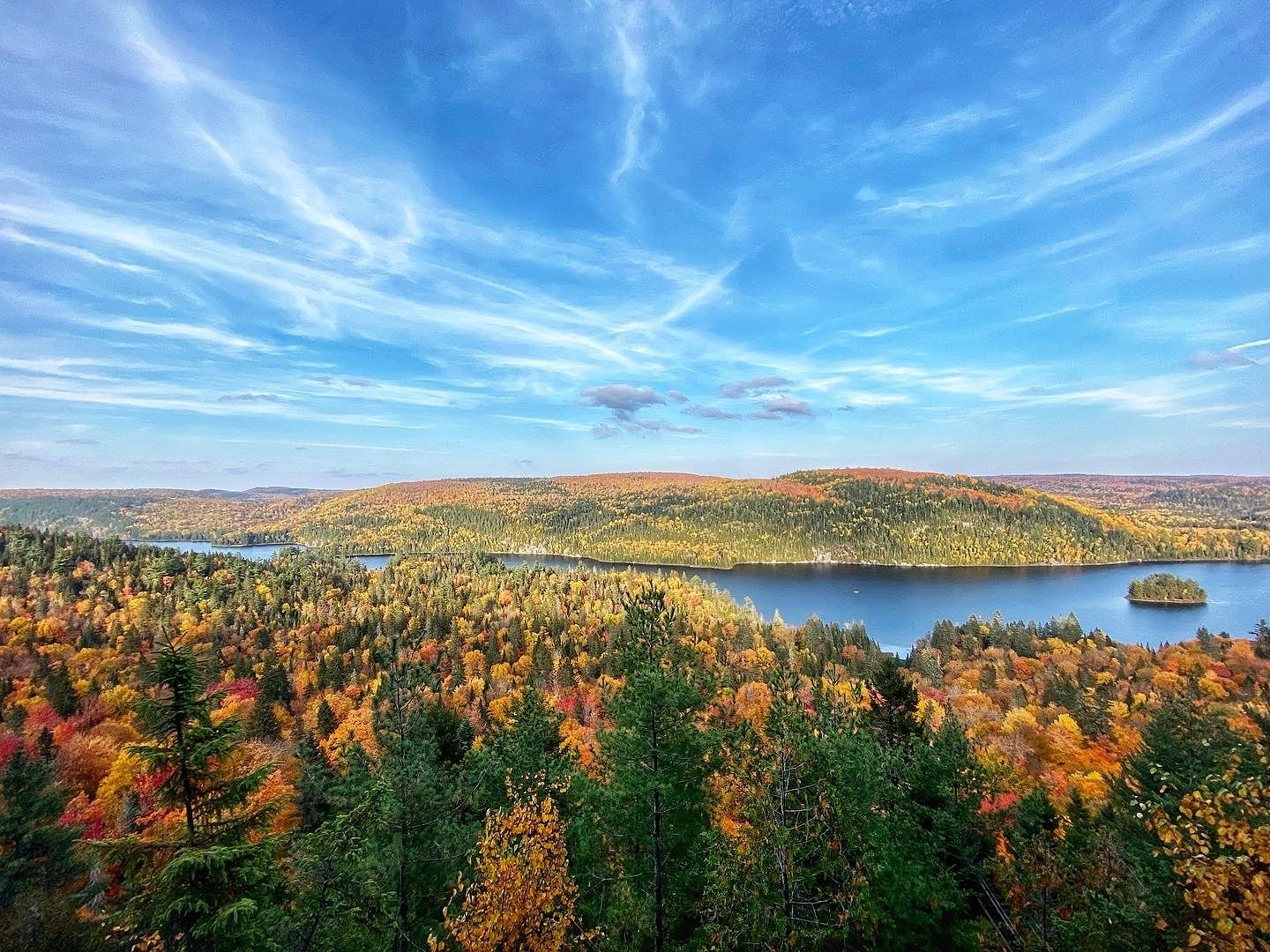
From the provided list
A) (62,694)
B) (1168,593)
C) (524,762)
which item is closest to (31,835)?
(524,762)

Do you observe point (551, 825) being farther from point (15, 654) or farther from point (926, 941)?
point (15, 654)

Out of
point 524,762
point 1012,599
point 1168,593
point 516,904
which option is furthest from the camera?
point 1012,599

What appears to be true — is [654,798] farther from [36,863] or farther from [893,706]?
[36,863]

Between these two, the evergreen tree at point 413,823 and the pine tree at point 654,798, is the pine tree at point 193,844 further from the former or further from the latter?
the pine tree at point 654,798

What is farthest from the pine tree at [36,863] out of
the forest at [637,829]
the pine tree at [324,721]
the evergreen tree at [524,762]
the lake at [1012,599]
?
the lake at [1012,599]

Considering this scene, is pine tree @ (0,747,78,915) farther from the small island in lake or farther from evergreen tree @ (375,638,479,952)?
the small island in lake

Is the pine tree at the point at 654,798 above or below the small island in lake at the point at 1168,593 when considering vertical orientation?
above

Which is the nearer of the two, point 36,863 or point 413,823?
point 413,823
